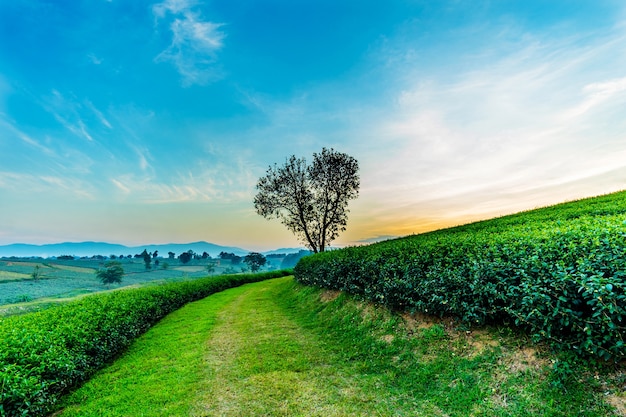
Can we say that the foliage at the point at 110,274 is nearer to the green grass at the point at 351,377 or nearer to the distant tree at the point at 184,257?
the green grass at the point at 351,377

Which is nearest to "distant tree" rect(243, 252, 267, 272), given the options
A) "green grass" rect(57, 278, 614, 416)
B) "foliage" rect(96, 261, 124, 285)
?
"foliage" rect(96, 261, 124, 285)

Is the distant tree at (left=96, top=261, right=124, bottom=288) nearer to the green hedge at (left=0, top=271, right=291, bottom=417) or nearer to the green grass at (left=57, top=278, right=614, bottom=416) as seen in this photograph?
the green hedge at (left=0, top=271, right=291, bottom=417)

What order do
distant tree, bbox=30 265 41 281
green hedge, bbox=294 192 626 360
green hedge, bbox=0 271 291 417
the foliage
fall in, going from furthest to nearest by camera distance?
the foliage, distant tree, bbox=30 265 41 281, green hedge, bbox=0 271 291 417, green hedge, bbox=294 192 626 360

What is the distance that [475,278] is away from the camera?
4848 millimetres

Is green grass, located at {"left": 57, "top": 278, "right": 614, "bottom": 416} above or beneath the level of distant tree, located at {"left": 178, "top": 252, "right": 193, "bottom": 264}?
beneath

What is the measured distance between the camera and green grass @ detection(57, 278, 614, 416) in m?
3.80

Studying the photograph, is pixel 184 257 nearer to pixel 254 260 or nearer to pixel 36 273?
pixel 254 260

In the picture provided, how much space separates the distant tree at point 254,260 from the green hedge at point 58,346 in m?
41.9

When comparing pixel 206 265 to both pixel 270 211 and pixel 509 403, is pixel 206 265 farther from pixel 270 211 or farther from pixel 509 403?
pixel 509 403

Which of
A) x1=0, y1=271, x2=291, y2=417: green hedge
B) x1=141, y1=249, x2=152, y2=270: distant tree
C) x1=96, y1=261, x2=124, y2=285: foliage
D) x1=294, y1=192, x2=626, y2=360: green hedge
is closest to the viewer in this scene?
x1=294, y1=192, x2=626, y2=360: green hedge

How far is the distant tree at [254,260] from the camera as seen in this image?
52000mm

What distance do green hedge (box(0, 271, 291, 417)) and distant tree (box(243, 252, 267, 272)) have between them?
137 ft

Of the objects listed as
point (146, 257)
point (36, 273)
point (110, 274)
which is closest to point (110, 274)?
point (110, 274)

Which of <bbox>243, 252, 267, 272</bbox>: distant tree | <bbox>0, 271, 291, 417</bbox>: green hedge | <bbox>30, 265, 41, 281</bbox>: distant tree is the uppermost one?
<bbox>30, 265, 41, 281</bbox>: distant tree
